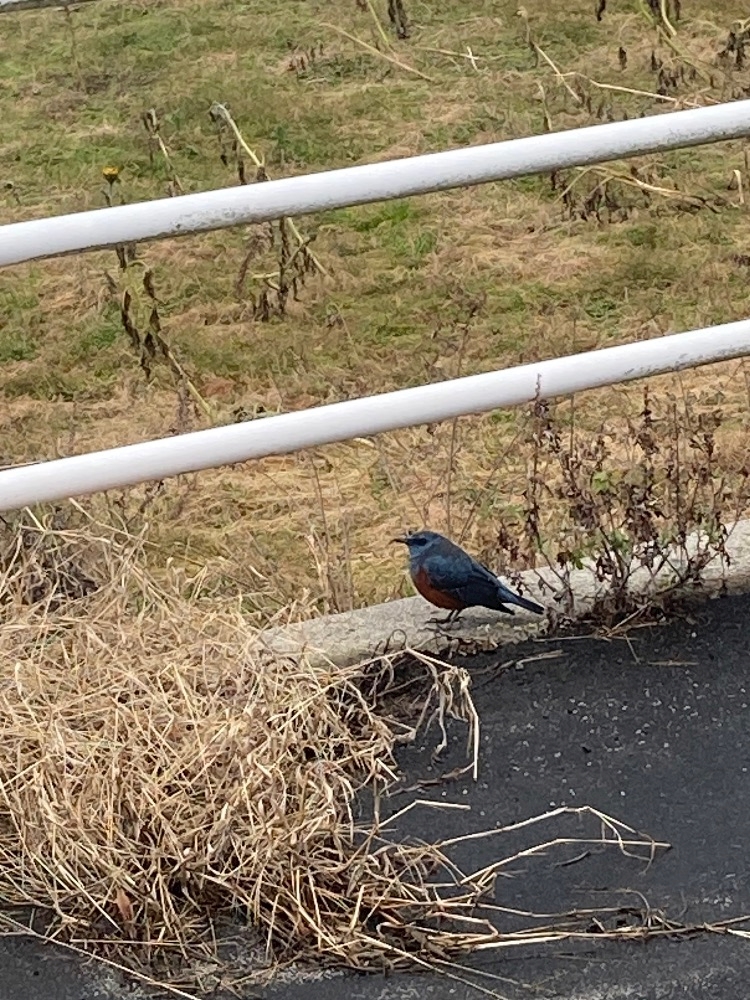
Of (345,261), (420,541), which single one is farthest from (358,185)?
Answer: (345,261)

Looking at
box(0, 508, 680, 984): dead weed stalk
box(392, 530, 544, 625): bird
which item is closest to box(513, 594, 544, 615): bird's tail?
box(392, 530, 544, 625): bird

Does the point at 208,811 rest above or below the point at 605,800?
above

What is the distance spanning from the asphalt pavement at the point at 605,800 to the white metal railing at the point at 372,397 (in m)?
0.50

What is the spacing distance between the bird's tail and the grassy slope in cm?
41

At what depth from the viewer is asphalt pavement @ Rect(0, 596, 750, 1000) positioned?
248cm

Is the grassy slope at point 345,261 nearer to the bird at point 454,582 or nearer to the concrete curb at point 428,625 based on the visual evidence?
the concrete curb at point 428,625

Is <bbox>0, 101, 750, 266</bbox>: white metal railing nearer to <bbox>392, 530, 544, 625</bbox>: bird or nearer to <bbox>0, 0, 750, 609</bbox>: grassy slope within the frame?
<bbox>392, 530, 544, 625</bbox>: bird

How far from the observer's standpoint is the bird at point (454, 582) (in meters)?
3.19

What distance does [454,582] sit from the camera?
10.5 ft

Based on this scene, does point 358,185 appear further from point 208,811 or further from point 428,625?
point 208,811

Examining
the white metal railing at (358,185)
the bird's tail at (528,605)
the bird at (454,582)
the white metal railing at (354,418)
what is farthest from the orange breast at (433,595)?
the white metal railing at (358,185)

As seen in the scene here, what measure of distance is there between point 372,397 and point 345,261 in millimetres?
3019

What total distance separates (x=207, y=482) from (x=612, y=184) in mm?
2496

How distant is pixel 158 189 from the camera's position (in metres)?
6.66
